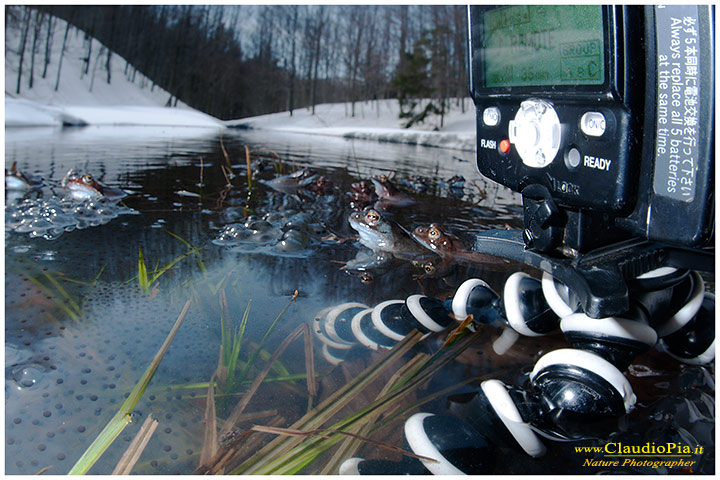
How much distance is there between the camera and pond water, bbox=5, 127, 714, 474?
93 cm

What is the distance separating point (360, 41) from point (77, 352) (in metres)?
31.4

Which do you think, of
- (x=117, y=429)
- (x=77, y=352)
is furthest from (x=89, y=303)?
(x=117, y=429)

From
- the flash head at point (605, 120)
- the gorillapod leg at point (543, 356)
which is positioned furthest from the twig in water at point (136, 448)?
the flash head at point (605, 120)

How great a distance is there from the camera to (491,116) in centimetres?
126

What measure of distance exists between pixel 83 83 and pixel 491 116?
111 ft

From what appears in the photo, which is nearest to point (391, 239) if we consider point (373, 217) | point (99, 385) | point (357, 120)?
point (373, 217)

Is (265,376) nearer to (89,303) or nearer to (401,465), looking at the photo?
(401,465)

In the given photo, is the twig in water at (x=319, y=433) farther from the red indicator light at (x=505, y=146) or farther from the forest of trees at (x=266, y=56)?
the forest of trees at (x=266, y=56)

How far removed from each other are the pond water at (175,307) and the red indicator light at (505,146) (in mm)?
506

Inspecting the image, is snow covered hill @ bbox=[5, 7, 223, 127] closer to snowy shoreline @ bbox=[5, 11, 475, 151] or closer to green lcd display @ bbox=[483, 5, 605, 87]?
snowy shoreline @ bbox=[5, 11, 475, 151]

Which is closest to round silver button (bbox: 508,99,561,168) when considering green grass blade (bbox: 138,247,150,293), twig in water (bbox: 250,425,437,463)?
twig in water (bbox: 250,425,437,463)

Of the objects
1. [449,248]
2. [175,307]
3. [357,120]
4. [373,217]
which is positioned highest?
[357,120]

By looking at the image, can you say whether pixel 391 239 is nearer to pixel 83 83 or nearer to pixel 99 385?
pixel 99 385

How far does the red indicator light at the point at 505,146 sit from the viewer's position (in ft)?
3.94
